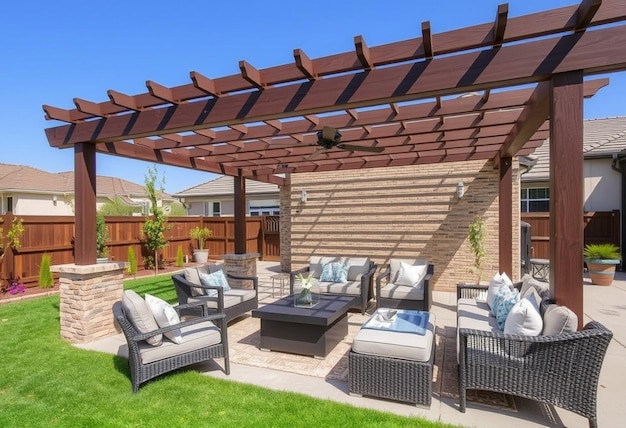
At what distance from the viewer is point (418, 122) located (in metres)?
5.94

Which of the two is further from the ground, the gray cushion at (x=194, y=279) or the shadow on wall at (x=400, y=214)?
the shadow on wall at (x=400, y=214)

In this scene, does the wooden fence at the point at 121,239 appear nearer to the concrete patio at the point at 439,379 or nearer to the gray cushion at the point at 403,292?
the concrete patio at the point at 439,379

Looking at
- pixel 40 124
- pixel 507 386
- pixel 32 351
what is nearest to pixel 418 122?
pixel 507 386

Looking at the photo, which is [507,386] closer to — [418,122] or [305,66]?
[305,66]

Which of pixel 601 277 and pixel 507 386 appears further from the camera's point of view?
pixel 601 277

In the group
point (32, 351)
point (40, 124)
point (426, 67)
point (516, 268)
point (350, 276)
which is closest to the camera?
point (426, 67)

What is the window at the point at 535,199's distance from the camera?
12.8m

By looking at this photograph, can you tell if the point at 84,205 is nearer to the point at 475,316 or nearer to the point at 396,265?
the point at 396,265

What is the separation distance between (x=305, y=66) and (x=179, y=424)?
3.69 m

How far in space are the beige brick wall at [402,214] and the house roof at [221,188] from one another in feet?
22.3

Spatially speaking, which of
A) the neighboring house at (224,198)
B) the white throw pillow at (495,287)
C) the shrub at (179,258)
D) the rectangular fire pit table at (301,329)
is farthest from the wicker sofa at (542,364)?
the neighboring house at (224,198)

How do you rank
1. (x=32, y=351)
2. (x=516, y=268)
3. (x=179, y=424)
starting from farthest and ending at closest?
(x=516, y=268)
(x=32, y=351)
(x=179, y=424)

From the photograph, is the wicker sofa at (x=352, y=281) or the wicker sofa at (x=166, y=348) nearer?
the wicker sofa at (x=166, y=348)

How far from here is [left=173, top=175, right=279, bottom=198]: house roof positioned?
1777cm
